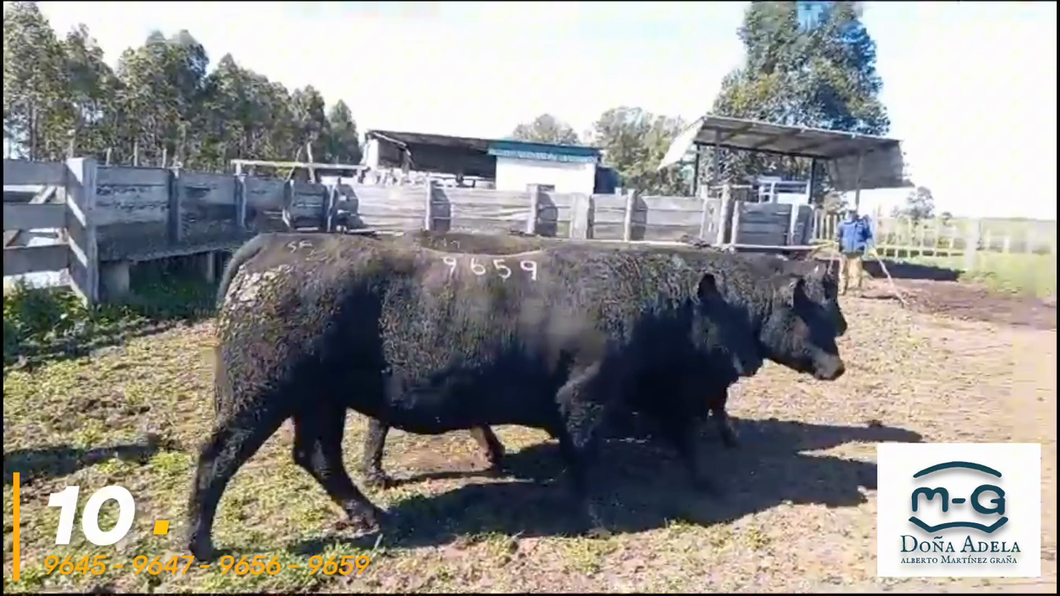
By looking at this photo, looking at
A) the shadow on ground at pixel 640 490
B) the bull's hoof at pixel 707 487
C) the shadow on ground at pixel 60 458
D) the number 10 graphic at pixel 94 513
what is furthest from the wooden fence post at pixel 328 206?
the bull's hoof at pixel 707 487

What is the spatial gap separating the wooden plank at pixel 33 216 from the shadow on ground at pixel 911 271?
17932mm

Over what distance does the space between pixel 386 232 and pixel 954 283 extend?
13915 mm

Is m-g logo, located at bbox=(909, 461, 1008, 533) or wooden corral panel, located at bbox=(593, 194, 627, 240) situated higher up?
wooden corral panel, located at bbox=(593, 194, 627, 240)

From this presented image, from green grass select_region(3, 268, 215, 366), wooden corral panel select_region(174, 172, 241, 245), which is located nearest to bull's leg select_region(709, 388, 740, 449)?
green grass select_region(3, 268, 215, 366)

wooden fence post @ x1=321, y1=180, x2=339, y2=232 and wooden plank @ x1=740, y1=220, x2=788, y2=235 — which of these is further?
wooden plank @ x1=740, y1=220, x2=788, y2=235

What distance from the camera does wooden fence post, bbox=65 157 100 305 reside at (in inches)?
372

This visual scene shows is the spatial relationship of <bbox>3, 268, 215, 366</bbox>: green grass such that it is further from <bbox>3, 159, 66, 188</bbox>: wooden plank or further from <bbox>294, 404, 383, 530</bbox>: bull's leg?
<bbox>294, 404, 383, 530</bbox>: bull's leg

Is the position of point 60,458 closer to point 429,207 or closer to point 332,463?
point 332,463

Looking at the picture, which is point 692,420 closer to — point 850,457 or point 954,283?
point 850,457

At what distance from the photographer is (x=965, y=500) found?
192 inches

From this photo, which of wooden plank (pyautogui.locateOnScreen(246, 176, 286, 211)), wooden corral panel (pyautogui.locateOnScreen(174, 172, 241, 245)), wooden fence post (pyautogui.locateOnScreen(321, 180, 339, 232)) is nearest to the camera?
wooden corral panel (pyautogui.locateOnScreen(174, 172, 241, 245))

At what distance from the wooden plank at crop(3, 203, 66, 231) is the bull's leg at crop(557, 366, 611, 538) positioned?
6.49 meters

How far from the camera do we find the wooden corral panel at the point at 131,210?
32.4 feet

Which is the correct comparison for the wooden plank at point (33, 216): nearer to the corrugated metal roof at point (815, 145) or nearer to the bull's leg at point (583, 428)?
the bull's leg at point (583, 428)
